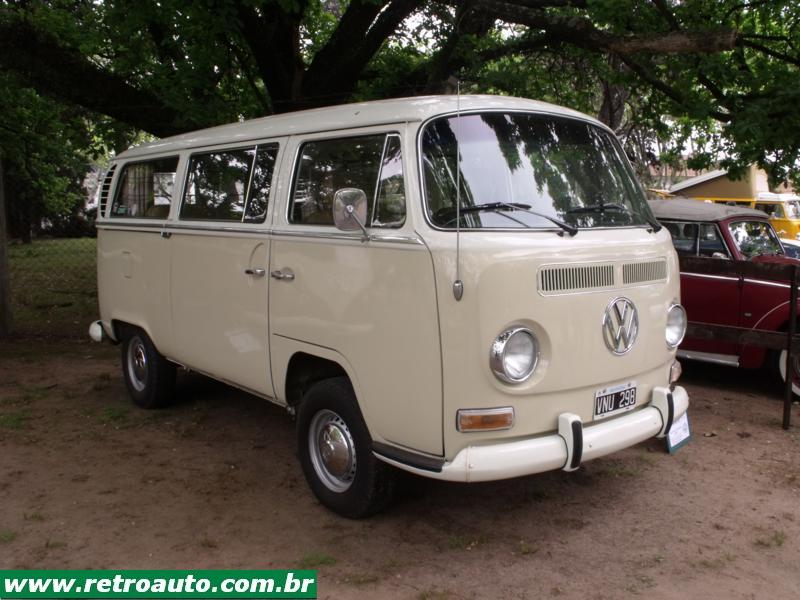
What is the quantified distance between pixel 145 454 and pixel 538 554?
10.2ft

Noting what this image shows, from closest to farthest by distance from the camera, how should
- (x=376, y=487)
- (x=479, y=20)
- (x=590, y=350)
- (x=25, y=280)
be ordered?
(x=590, y=350), (x=376, y=487), (x=479, y=20), (x=25, y=280)

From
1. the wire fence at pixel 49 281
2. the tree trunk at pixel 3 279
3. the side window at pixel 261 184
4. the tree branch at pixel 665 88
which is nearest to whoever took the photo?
the side window at pixel 261 184

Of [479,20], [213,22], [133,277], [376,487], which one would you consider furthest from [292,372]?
[479,20]

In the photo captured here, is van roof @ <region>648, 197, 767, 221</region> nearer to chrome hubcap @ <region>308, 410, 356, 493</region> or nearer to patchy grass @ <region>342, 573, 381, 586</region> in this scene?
chrome hubcap @ <region>308, 410, 356, 493</region>

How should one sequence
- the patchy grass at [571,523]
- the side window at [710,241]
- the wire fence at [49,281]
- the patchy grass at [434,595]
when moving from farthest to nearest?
the wire fence at [49,281], the side window at [710,241], the patchy grass at [571,523], the patchy grass at [434,595]

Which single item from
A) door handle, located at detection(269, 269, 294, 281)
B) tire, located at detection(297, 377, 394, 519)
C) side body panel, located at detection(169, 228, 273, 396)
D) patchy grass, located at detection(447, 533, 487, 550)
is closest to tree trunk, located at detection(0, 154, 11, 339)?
side body panel, located at detection(169, 228, 273, 396)

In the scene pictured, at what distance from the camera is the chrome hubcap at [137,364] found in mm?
6738

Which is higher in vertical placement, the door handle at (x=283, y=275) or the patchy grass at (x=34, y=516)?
the door handle at (x=283, y=275)

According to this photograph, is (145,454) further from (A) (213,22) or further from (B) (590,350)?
(A) (213,22)

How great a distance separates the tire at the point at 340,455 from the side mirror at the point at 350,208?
96 cm

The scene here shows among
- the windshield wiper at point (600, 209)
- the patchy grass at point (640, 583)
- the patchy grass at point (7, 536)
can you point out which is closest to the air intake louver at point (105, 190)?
the patchy grass at point (7, 536)

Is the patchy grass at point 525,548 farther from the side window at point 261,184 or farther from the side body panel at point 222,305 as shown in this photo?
the side window at point 261,184

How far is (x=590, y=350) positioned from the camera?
3957mm

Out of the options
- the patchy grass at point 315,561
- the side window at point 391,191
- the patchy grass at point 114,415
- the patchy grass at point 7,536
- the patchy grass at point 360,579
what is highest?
the side window at point 391,191
